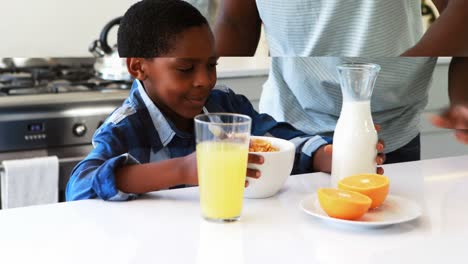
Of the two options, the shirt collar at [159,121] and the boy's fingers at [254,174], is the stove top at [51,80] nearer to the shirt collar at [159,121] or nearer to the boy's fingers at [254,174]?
the shirt collar at [159,121]

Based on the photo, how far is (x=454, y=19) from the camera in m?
0.92

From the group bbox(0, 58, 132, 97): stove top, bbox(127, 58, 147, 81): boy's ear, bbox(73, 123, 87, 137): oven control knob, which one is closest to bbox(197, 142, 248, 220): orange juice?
bbox(127, 58, 147, 81): boy's ear

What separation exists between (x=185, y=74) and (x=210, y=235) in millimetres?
258

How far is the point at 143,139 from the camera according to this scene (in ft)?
2.71

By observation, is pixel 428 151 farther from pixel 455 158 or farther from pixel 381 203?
pixel 381 203

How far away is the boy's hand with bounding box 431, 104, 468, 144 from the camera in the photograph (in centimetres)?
90

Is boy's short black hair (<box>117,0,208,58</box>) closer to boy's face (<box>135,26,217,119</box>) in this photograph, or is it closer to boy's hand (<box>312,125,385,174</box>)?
boy's face (<box>135,26,217,119</box>)

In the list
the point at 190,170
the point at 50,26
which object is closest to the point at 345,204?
the point at 190,170

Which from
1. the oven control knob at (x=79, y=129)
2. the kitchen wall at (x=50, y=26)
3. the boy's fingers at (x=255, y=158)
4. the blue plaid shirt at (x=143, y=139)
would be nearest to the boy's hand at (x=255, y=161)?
the boy's fingers at (x=255, y=158)

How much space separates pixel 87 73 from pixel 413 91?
787 mm

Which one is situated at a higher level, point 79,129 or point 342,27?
point 342,27

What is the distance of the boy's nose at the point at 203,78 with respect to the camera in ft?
2.57

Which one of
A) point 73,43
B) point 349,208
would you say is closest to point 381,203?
point 349,208

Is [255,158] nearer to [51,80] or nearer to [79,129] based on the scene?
[51,80]
